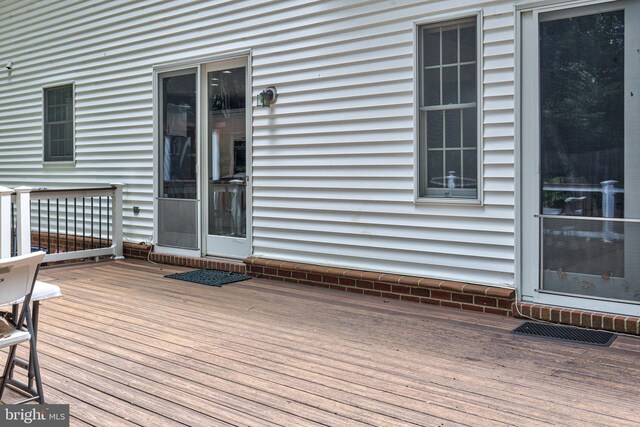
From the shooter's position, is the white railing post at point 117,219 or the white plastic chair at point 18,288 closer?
the white plastic chair at point 18,288

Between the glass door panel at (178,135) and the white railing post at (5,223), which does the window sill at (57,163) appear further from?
the white railing post at (5,223)

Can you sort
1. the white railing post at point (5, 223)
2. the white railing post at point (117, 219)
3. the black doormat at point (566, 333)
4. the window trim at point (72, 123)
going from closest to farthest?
the black doormat at point (566, 333), the white railing post at point (5, 223), the white railing post at point (117, 219), the window trim at point (72, 123)

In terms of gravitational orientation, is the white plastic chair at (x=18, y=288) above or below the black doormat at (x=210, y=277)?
above

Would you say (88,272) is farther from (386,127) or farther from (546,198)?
(546,198)

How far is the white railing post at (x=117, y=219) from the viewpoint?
7.62 metres

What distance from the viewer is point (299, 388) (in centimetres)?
310

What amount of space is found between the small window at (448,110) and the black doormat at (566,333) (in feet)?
3.69

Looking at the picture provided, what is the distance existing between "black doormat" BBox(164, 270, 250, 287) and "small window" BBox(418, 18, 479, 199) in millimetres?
2165

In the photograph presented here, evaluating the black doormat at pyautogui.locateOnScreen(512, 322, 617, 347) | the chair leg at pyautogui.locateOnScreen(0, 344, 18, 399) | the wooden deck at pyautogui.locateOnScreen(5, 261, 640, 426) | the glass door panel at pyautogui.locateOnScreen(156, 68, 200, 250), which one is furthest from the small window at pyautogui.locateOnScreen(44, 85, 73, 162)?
the black doormat at pyautogui.locateOnScreen(512, 322, 617, 347)

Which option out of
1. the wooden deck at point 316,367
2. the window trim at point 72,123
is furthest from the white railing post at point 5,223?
the window trim at point 72,123

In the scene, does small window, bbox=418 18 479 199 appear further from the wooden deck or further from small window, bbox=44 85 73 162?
small window, bbox=44 85 73 162

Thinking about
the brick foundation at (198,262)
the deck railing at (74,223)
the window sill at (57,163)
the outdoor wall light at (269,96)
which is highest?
the outdoor wall light at (269,96)

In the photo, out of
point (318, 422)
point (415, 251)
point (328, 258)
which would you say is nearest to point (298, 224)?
point (328, 258)

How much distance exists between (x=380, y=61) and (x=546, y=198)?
6.07ft
